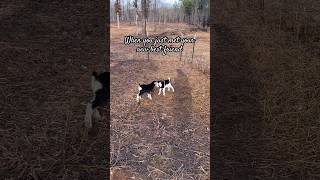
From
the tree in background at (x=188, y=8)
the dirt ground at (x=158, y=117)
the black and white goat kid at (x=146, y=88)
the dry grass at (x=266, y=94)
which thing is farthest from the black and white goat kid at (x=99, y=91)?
the tree in background at (x=188, y=8)

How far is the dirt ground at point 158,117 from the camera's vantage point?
8.39ft

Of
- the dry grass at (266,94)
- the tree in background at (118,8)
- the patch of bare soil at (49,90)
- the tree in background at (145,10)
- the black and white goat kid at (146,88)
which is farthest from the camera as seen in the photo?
the tree in background at (118,8)

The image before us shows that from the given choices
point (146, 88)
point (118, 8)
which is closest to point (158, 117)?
point (146, 88)

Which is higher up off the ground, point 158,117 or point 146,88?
point 146,88

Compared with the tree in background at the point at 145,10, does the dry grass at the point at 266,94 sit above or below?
below

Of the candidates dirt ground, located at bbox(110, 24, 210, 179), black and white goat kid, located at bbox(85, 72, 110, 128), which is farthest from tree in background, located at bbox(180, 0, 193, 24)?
black and white goat kid, located at bbox(85, 72, 110, 128)

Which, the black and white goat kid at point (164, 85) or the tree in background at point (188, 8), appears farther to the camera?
the tree in background at point (188, 8)

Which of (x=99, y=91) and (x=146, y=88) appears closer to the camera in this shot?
(x=99, y=91)

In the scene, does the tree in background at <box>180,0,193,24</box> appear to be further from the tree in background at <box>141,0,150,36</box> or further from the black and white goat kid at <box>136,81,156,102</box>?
the black and white goat kid at <box>136,81,156,102</box>

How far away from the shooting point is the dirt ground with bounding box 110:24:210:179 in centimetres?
256

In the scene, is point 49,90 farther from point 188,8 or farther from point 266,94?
point 266,94

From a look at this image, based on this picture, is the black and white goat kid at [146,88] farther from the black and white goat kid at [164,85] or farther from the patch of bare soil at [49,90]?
the patch of bare soil at [49,90]

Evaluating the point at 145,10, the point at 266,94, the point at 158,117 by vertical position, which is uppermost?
the point at 145,10

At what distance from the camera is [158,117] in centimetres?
302
